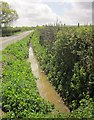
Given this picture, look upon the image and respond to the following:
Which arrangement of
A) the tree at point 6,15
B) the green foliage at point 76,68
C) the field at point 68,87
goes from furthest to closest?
the tree at point 6,15
the green foliage at point 76,68
the field at point 68,87

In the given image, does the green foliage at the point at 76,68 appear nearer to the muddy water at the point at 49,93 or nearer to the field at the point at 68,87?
the field at the point at 68,87

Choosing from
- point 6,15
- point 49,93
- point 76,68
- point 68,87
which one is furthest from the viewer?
point 6,15

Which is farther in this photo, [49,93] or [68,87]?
[49,93]

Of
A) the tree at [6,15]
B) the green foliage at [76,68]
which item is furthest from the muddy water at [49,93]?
the tree at [6,15]

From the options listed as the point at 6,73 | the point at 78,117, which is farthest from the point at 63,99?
the point at 78,117

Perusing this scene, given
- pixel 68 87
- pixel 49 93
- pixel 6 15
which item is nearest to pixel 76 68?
pixel 68 87

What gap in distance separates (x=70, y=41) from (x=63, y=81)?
1.77m

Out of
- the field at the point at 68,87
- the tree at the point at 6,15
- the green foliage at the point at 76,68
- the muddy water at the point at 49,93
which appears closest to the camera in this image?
the field at the point at 68,87

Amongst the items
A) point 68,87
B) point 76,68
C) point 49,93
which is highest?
point 76,68

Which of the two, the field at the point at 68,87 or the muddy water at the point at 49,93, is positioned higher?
the field at the point at 68,87

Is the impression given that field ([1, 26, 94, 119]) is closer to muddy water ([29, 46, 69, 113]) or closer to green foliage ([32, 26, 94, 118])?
Result: green foliage ([32, 26, 94, 118])

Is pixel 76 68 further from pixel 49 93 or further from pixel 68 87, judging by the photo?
pixel 49 93

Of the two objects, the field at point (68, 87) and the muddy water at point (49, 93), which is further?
the muddy water at point (49, 93)

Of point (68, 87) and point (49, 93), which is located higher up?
point (68, 87)
